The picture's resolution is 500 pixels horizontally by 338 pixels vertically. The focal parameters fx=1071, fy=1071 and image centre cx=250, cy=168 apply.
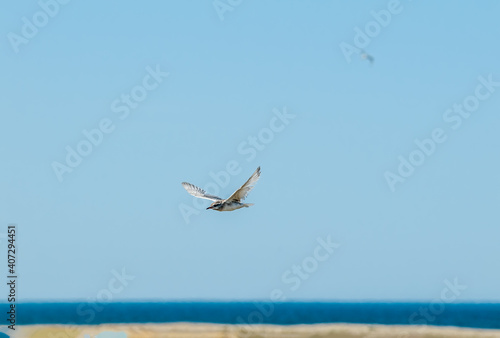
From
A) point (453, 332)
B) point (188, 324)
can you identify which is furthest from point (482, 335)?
point (188, 324)

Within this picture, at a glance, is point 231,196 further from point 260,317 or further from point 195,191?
point 260,317

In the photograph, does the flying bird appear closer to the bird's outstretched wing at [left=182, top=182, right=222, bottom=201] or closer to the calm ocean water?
the bird's outstretched wing at [left=182, top=182, right=222, bottom=201]

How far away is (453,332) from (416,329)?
186 cm

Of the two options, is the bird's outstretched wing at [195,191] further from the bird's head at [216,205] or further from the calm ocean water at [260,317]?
the calm ocean water at [260,317]

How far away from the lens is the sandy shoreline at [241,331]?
49.5 m

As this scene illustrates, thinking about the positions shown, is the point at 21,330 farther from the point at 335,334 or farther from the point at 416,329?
the point at 416,329

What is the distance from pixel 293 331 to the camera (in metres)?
53.1

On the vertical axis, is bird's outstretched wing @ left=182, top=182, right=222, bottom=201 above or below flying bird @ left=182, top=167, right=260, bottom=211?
above

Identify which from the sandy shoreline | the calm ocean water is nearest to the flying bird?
the sandy shoreline

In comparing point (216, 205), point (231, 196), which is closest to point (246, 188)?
point (231, 196)

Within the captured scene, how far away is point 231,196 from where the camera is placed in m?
29.6

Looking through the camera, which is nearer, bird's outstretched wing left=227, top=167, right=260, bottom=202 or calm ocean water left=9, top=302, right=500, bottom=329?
bird's outstretched wing left=227, top=167, right=260, bottom=202

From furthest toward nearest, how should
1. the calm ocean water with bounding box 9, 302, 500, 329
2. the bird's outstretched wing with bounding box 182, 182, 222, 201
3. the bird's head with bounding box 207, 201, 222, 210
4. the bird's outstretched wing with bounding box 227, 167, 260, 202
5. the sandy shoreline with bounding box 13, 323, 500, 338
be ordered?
the calm ocean water with bounding box 9, 302, 500, 329, the sandy shoreline with bounding box 13, 323, 500, 338, the bird's outstretched wing with bounding box 182, 182, 222, 201, the bird's head with bounding box 207, 201, 222, 210, the bird's outstretched wing with bounding box 227, 167, 260, 202

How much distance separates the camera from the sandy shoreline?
162ft
